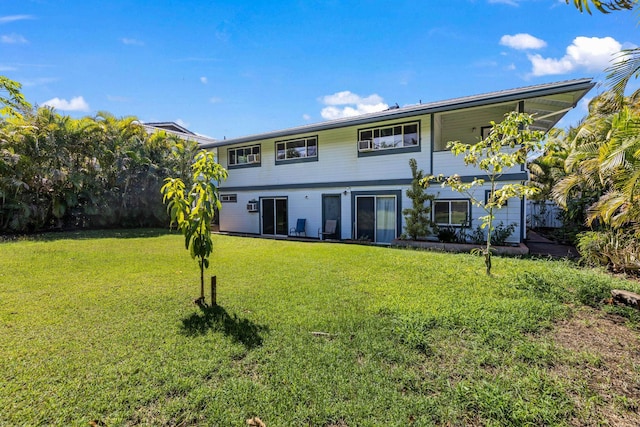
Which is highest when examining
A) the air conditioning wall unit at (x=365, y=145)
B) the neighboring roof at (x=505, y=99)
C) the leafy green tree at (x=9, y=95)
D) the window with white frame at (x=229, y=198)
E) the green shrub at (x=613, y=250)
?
the neighboring roof at (x=505, y=99)

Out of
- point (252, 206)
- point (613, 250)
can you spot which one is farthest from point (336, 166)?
point (613, 250)

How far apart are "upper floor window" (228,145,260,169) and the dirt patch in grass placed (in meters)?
14.6

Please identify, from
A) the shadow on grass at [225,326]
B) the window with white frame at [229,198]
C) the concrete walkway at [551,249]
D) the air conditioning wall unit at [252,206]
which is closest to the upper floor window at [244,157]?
the window with white frame at [229,198]

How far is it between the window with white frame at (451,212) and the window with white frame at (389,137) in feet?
8.03

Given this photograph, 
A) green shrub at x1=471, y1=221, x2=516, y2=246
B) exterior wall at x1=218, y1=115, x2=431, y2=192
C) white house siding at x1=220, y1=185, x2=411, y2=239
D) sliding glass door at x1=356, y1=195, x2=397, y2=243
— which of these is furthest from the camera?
white house siding at x1=220, y1=185, x2=411, y2=239

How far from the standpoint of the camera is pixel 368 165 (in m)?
12.7

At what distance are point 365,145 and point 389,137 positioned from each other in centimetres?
104

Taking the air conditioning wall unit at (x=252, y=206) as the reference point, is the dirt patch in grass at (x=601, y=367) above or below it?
below

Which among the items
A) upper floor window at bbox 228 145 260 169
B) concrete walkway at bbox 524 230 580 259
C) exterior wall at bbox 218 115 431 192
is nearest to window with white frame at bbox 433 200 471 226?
exterior wall at bbox 218 115 431 192

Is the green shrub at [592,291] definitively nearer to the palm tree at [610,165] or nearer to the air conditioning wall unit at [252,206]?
the palm tree at [610,165]

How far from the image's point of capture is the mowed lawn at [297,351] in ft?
8.29

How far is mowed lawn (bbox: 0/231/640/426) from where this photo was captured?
253 centimetres

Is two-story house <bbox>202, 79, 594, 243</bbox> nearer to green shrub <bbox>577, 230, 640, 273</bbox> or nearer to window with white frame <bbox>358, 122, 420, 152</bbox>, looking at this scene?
window with white frame <bbox>358, 122, 420, 152</bbox>

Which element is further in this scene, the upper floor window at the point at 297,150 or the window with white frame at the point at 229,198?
the window with white frame at the point at 229,198
